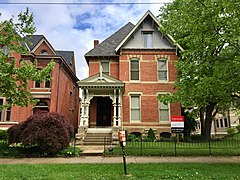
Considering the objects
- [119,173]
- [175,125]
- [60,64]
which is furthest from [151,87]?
[119,173]

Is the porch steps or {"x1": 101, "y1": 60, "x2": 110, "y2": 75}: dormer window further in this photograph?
{"x1": 101, "y1": 60, "x2": 110, "y2": 75}: dormer window

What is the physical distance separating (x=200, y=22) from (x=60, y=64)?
17684 mm

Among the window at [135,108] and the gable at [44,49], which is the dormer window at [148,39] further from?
the gable at [44,49]

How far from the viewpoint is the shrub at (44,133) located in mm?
11781

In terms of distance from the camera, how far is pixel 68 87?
27.6 m

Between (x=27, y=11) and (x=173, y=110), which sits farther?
(x=173, y=110)

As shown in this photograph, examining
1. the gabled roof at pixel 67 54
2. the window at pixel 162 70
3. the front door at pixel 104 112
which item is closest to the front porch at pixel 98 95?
the front door at pixel 104 112

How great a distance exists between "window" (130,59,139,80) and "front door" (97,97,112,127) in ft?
12.0

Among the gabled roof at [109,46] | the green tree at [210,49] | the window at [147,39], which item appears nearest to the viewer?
the green tree at [210,49]

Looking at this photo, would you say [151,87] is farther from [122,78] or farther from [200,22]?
[200,22]

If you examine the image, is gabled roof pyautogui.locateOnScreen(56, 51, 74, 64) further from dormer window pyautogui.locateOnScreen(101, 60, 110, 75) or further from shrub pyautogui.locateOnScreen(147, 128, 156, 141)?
shrub pyautogui.locateOnScreen(147, 128, 156, 141)

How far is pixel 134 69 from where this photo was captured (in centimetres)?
2152

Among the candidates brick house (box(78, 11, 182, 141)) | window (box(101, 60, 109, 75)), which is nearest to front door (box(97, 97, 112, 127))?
brick house (box(78, 11, 182, 141))

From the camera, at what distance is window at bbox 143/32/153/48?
21766mm
